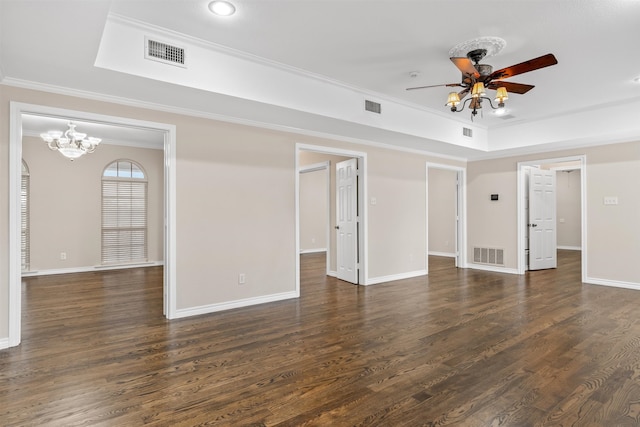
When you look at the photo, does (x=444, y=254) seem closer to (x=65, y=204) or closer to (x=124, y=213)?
(x=124, y=213)

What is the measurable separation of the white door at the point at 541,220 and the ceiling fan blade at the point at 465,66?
4906 mm

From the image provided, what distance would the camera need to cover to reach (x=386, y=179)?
6.30 m

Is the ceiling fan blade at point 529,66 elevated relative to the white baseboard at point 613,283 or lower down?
elevated

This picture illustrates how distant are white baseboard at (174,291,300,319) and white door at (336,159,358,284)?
4.73 feet

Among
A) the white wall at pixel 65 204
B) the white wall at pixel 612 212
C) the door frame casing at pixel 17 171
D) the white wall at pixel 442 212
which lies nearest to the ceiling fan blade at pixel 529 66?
the door frame casing at pixel 17 171

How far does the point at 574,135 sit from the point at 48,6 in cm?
693

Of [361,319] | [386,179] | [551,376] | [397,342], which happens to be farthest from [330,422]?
[386,179]

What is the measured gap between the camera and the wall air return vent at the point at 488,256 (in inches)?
289

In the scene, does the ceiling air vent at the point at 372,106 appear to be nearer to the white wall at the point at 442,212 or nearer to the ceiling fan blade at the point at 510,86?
the ceiling fan blade at the point at 510,86

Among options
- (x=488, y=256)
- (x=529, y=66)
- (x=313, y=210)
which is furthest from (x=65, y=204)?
(x=488, y=256)

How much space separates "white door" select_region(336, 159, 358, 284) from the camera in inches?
240

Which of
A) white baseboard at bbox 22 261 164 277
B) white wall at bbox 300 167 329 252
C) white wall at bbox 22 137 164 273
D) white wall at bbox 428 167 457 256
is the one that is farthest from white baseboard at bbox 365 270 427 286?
white wall at bbox 22 137 164 273

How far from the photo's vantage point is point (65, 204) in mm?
7195

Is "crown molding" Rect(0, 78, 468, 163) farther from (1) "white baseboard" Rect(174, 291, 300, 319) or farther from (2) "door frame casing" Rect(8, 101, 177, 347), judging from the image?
(1) "white baseboard" Rect(174, 291, 300, 319)
